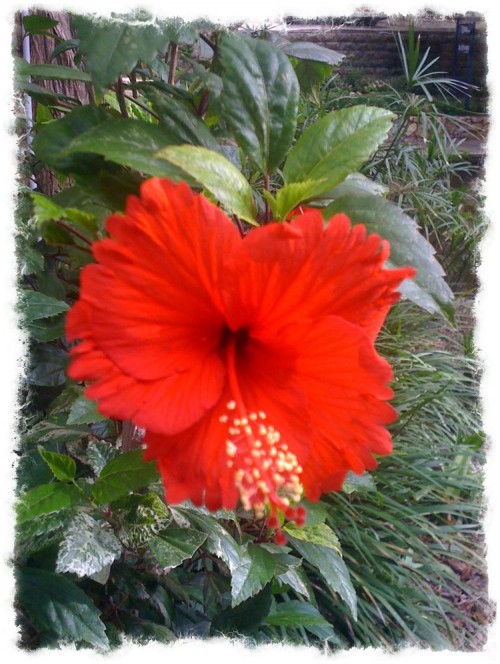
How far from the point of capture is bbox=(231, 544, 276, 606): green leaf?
29.9 inches

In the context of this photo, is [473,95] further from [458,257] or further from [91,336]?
[91,336]

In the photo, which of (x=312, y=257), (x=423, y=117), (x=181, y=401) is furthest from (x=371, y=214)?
(x=423, y=117)

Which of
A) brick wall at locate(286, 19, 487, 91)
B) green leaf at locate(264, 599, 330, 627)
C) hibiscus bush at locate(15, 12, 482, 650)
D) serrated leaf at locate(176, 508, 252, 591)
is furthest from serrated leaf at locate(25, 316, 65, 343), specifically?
brick wall at locate(286, 19, 487, 91)

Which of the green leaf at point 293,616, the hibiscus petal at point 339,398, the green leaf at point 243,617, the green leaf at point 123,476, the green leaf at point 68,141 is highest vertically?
the green leaf at point 68,141

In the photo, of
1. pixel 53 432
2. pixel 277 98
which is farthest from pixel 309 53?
pixel 53 432

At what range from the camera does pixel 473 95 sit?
11.1 feet

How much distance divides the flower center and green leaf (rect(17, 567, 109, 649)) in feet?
1.09

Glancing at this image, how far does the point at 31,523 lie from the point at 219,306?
1.12ft

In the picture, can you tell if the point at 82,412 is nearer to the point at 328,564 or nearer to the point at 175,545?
the point at 175,545

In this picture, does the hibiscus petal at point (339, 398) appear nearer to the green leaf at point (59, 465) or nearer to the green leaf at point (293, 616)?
the green leaf at point (59, 465)

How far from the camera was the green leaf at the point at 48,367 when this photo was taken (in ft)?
2.45

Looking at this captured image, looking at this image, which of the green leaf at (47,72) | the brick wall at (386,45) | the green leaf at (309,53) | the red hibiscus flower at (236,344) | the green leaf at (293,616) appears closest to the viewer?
the red hibiscus flower at (236,344)

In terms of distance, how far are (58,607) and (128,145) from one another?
0.50 meters

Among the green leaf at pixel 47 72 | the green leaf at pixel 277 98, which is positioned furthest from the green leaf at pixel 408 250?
the green leaf at pixel 47 72
